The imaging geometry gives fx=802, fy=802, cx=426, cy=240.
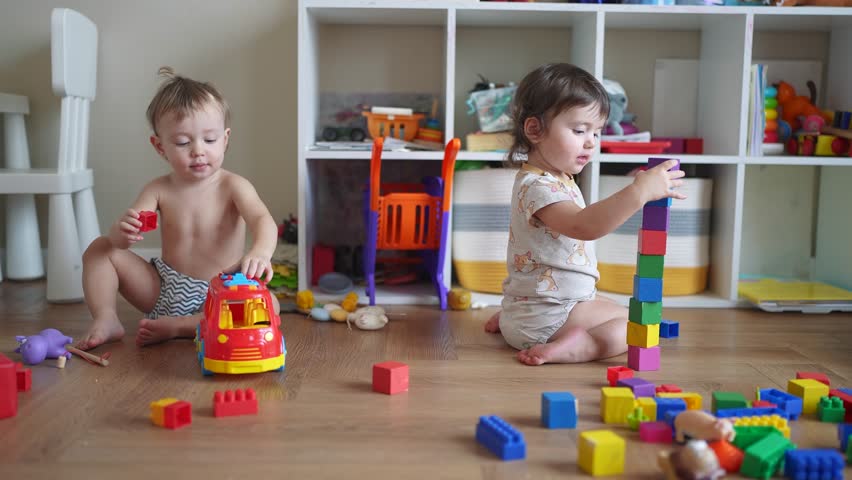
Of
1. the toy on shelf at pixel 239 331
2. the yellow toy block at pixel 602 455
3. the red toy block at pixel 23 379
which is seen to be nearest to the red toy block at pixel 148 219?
the toy on shelf at pixel 239 331

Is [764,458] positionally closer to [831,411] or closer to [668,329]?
[831,411]

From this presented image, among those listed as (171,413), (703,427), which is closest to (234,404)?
(171,413)

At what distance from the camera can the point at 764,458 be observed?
3.22ft

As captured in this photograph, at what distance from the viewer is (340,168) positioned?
248 cm

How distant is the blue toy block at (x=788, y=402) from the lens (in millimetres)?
1214

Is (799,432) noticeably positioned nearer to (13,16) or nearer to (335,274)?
(335,274)

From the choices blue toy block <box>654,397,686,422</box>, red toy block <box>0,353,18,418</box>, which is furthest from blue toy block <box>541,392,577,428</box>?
red toy block <box>0,353,18,418</box>

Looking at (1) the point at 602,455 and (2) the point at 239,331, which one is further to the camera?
(2) the point at 239,331

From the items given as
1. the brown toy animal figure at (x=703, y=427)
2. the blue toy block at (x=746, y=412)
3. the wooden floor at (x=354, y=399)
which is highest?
the brown toy animal figure at (x=703, y=427)

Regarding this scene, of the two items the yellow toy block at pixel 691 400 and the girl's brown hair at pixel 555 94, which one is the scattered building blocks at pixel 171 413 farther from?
the girl's brown hair at pixel 555 94

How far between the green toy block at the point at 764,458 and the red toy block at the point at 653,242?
485mm

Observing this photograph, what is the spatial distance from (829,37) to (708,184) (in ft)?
2.18

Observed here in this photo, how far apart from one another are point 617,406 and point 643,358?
1.04 ft

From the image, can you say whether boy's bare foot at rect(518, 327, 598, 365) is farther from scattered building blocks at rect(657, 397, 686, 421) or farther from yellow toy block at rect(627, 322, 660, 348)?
scattered building blocks at rect(657, 397, 686, 421)
